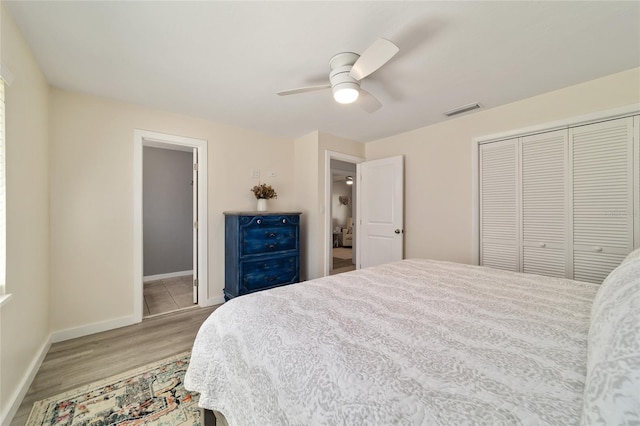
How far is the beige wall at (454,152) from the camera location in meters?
2.19

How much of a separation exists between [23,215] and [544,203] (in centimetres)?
435

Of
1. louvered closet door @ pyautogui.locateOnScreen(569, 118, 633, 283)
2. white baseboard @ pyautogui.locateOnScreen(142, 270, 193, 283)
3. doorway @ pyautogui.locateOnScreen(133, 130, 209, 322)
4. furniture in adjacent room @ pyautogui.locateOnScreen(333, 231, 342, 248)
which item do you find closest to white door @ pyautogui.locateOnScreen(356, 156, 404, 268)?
louvered closet door @ pyautogui.locateOnScreen(569, 118, 633, 283)

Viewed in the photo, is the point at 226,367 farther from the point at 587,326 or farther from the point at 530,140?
the point at 530,140

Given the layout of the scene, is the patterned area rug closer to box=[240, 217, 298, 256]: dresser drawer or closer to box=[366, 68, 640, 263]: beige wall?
box=[240, 217, 298, 256]: dresser drawer

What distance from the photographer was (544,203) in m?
2.50

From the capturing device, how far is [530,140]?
2568 mm

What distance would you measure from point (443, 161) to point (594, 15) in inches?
71.2

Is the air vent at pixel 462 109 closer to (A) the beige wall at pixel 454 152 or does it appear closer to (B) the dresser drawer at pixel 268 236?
(A) the beige wall at pixel 454 152

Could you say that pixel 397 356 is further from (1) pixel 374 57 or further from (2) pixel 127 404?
(2) pixel 127 404

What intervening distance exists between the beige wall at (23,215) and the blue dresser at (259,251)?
5.18 feet

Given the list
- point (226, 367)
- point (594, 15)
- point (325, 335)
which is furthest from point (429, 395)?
point (594, 15)

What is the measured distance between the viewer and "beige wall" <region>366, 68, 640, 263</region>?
7.18 feet

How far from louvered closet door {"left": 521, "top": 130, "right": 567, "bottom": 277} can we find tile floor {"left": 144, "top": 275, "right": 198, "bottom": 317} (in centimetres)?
396

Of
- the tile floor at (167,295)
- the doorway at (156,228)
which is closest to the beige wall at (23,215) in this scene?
the doorway at (156,228)
